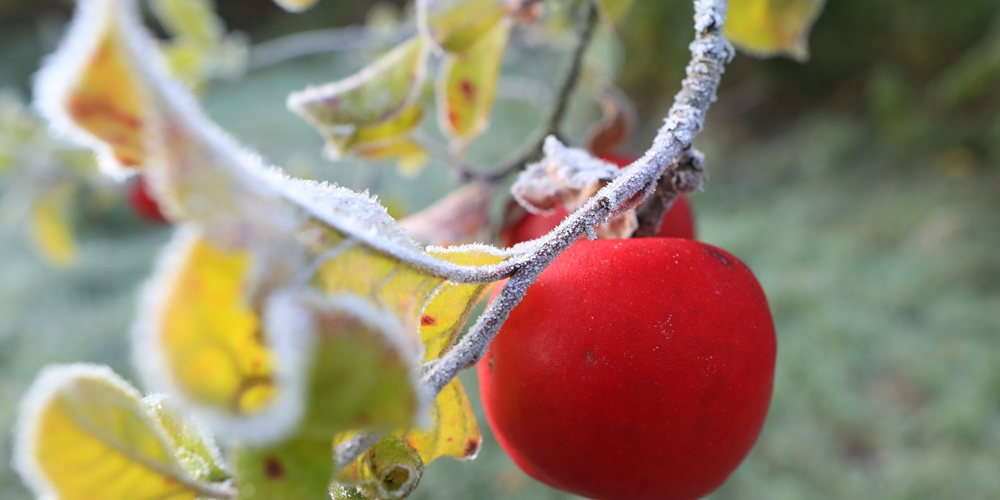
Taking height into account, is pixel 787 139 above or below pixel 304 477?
above

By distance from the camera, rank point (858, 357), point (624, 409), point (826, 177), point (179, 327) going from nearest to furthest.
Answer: point (179, 327), point (624, 409), point (858, 357), point (826, 177)

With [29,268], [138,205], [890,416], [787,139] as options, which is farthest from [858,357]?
[29,268]

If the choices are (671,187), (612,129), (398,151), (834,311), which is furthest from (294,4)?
(834,311)

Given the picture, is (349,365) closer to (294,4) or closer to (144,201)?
(294,4)

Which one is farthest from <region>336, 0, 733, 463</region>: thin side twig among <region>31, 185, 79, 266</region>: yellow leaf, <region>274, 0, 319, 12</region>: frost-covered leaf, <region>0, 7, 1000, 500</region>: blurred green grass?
<region>31, 185, 79, 266</region>: yellow leaf

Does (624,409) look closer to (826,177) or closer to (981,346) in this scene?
(981,346)
